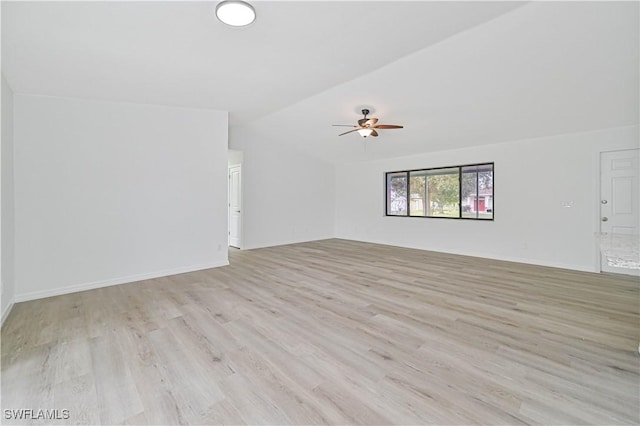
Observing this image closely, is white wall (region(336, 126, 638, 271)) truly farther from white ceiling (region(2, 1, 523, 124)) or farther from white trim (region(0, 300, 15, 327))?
white trim (region(0, 300, 15, 327))

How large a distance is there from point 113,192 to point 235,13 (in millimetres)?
3270

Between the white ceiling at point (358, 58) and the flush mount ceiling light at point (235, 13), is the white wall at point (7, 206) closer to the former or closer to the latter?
the white ceiling at point (358, 58)

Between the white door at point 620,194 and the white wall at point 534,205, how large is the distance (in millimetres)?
137

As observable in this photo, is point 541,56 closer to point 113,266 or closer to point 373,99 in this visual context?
point 373,99

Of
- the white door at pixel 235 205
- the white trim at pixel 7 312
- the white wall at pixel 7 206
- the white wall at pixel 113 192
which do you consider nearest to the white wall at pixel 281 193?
the white door at pixel 235 205

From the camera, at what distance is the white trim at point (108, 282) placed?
11.9 ft

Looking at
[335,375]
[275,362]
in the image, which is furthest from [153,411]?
[335,375]

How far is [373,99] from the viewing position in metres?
4.59

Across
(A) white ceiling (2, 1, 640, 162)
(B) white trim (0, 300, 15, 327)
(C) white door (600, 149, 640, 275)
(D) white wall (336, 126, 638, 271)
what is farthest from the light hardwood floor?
(A) white ceiling (2, 1, 640, 162)

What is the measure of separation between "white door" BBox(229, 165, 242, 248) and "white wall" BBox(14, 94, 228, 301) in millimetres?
1770

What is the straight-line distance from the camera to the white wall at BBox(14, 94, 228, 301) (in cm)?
366

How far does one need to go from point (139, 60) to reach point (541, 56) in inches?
173

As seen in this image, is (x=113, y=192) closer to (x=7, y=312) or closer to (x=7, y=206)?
(x=7, y=206)

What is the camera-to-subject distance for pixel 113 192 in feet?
13.8
